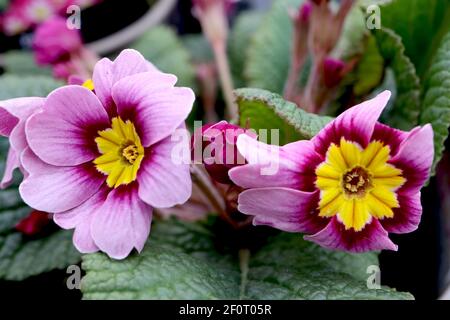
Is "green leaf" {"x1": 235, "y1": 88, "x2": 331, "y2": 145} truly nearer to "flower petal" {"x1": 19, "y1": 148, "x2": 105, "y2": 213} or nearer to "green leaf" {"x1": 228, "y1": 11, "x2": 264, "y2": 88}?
"flower petal" {"x1": 19, "y1": 148, "x2": 105, "y2": 213}

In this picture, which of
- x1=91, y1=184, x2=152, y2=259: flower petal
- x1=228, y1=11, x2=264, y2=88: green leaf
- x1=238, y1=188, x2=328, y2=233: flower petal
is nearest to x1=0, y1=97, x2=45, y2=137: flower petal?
x1=91, y1=184, x2=152, y2=259: flower petal

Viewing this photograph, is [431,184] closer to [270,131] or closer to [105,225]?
[270,131]

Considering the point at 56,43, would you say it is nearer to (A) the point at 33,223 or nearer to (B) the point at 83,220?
(A) the point at 33,223

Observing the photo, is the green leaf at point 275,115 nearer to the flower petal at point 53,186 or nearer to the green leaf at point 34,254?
Result: the flower petal at point 53,186

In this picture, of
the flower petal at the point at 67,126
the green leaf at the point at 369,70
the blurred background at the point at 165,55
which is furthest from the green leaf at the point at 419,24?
the flower petal at the point at 67,126

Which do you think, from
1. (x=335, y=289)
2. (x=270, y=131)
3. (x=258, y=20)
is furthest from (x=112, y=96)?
(x=258, y=20)

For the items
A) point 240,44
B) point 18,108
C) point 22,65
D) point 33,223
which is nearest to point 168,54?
point 240,44

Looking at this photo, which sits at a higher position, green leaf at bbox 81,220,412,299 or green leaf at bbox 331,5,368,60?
green leaf at bbox 331,5,368,60
